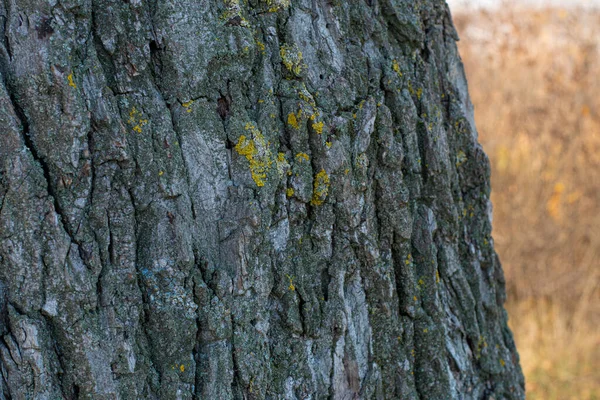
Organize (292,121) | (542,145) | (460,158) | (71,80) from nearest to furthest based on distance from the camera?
(71,80) < (292,121) < (460,158) < (542,145)

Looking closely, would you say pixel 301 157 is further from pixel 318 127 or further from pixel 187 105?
pixel 187 105

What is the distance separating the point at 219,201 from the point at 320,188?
0.27 m

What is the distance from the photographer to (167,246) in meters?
1.28

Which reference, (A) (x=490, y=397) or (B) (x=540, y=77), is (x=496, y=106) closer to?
(B) (x=540, y=77)

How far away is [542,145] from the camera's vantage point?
575cm

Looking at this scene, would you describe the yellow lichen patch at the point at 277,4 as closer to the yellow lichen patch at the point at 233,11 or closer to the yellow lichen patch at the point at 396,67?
the yellow lichen patch at the point at 233,11

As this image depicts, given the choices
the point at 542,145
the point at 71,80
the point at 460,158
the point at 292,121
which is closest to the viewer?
the point at 71,80

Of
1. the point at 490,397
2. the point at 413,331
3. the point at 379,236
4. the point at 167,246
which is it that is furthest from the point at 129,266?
the point at 490,397

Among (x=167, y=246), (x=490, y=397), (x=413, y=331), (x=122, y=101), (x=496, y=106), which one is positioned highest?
(x=496, y=106)

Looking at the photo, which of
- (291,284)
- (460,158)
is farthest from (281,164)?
(460,158)

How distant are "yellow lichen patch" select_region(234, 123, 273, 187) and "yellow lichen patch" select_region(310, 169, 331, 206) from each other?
14 cm

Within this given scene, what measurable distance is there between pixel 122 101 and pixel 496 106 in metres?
5.37

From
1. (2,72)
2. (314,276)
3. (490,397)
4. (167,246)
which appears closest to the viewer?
(2,72)

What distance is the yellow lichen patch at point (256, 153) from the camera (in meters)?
1.34
